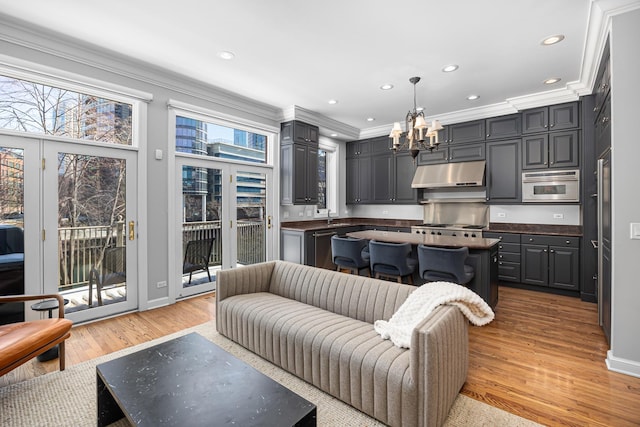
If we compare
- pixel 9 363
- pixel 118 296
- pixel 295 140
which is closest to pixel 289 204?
pixel 295 140

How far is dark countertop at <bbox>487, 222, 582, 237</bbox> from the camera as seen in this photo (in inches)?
169

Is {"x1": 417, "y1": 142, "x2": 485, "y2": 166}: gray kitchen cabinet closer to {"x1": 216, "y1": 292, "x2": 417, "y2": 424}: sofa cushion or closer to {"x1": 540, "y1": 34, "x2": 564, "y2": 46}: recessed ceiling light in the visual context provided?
{"x1": 540, "y1": 34, "x2": 564, "y2": 46}: recessed ceiling light

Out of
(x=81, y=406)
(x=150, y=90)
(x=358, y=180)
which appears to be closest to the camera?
(x=81, y=406)

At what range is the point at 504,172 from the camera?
192 inches

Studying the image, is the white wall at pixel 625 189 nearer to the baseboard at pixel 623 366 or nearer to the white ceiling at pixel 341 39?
the baseboard at pixel 623 366

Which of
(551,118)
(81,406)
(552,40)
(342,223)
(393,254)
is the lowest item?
(81,406)

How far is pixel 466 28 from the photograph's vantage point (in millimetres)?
2744

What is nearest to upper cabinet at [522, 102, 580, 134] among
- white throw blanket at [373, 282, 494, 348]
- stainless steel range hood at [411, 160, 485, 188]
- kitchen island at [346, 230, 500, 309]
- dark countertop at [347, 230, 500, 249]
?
stainless steel range hood at [411, 160, 485, 188]

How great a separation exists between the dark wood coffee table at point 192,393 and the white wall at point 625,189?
251 centimetres

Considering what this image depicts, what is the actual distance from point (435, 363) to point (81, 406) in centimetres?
218

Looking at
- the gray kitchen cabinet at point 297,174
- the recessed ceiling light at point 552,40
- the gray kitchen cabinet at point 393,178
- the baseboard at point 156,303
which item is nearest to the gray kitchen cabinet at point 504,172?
the gray kitchen cabinet at point 393,178

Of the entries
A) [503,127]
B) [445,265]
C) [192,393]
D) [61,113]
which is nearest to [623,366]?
[445,265]

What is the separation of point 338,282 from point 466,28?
8.42 ft

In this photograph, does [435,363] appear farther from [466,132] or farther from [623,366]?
[466,132]
